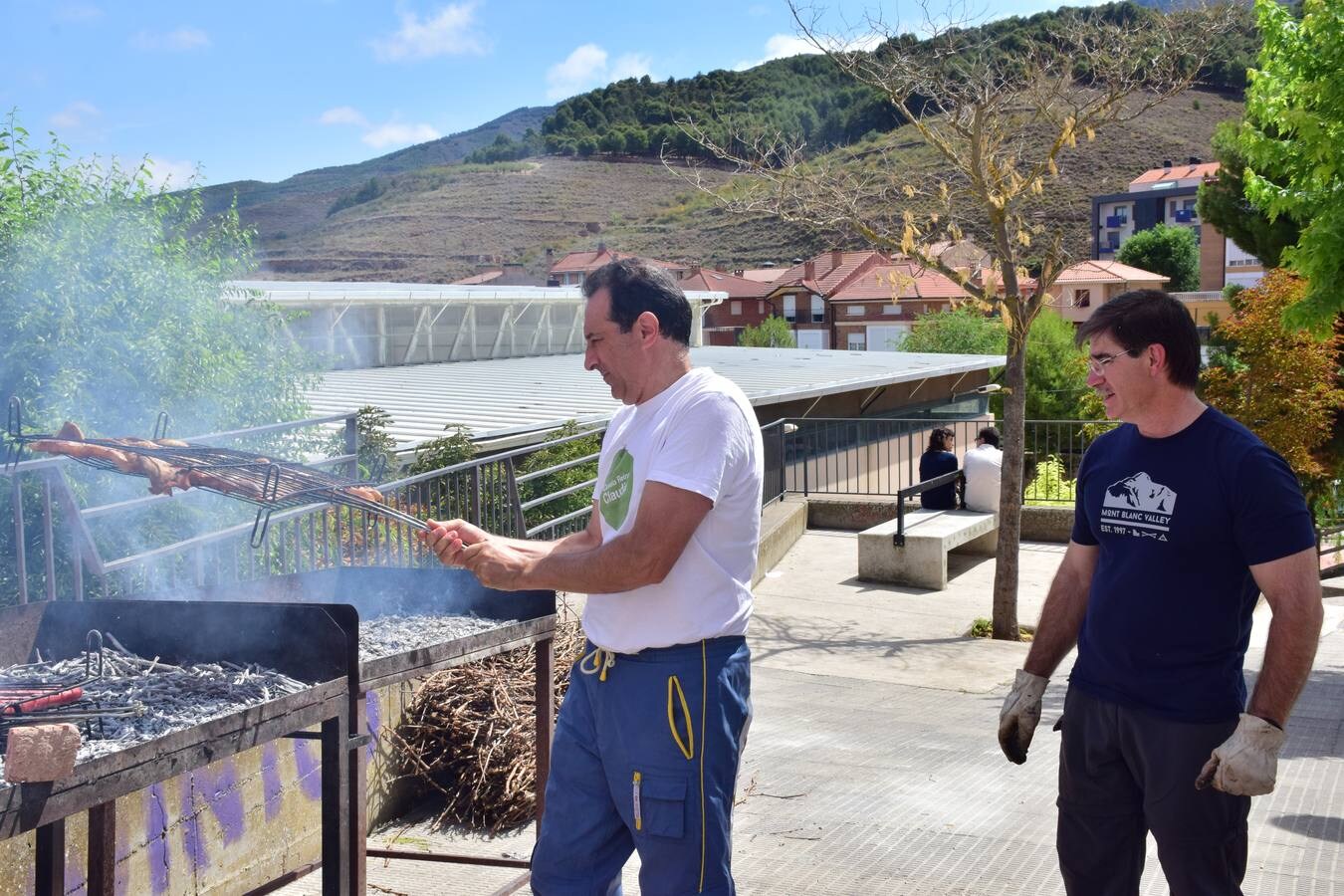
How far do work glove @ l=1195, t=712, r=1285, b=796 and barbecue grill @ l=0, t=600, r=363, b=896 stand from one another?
2198 millimetres

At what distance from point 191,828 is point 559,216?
116991 mm

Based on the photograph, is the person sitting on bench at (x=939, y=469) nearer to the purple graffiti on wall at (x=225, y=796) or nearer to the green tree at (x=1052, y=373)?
the purple graffiti on wall at (x=225, y=796)

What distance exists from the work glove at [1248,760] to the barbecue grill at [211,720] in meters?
2.20

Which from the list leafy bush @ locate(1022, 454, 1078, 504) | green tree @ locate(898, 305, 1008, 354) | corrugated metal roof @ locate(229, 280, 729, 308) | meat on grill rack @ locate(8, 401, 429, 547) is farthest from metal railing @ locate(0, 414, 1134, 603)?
green tree @ locate(898, 305, 1008, 354)

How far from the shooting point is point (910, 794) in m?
5.30

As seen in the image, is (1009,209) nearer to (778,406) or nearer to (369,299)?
(778,406)

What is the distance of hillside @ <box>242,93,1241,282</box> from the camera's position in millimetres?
101812

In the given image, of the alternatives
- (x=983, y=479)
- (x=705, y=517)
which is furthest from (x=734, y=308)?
(x=705, y=517)

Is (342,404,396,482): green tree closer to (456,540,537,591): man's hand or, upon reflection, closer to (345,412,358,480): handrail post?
(345,412,358,480): handrail post

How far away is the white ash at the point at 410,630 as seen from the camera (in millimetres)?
3824

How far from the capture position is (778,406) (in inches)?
854

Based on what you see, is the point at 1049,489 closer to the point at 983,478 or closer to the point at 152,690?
the point at 983,478

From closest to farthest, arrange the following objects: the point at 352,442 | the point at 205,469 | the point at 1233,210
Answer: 1. the point at 205,469
2. the point at 352,442
3. the point at 1233,210

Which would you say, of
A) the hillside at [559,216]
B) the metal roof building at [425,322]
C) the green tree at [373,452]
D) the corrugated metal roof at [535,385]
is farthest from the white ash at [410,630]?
the hillside at [559,216]
